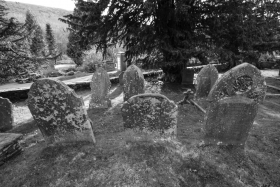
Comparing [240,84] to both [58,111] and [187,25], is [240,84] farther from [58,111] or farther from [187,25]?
[187,25]

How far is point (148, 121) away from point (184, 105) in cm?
322

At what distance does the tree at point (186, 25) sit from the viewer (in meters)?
7.57

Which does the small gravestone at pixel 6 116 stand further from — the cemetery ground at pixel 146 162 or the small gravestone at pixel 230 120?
the small gravestone at pixel 230 120

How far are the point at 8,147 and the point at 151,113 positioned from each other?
3.28 metres

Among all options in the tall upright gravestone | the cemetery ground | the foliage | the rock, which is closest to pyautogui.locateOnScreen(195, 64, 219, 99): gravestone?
the foliage

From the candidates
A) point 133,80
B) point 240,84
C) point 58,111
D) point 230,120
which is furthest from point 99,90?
point 240,84

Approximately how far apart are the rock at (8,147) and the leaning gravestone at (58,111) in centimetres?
60

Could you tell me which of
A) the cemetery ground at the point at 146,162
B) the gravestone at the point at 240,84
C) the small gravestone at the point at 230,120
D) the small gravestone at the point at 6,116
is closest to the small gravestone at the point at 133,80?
the cemetery ground at the point at 146,162

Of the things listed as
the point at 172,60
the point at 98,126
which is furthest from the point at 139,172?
the point at 172,60

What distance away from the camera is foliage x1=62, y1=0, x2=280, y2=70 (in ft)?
24.8

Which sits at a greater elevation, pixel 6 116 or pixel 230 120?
pixel 230 120

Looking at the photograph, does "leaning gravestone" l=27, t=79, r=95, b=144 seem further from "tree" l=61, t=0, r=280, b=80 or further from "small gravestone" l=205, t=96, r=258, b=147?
"tree" l=61, t=0, r=280, b=80

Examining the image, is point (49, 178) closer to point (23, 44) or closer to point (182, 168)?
point (182, 168)

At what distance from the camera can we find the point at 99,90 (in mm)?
6652
